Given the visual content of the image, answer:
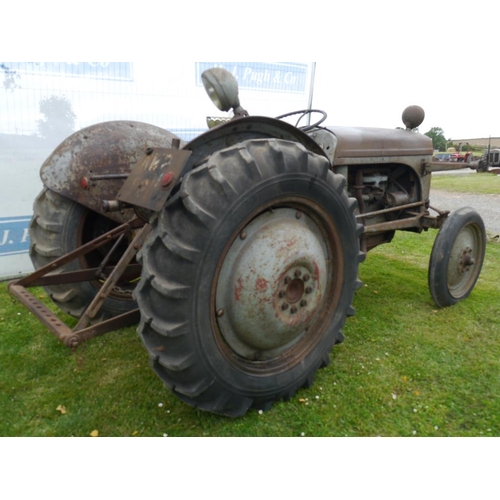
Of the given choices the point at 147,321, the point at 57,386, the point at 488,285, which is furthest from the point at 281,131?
the point at 488,285

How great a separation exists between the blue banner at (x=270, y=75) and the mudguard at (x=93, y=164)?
10.2 ft

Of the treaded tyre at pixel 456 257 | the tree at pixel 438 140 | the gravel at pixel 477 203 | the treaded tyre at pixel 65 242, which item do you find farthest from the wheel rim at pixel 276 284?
the tree at pixel 438 140

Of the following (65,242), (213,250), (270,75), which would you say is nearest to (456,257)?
(213,250)

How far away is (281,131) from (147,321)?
1.23 m

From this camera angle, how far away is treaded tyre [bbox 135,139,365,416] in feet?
5.77

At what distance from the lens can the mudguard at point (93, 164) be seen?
2.63 meters

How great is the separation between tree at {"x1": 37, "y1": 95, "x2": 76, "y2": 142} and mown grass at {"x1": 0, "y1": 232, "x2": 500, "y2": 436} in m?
2.10

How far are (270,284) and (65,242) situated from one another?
1441mm

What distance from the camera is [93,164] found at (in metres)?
2.67

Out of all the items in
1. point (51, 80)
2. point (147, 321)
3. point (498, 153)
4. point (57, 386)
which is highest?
point (51, 80)

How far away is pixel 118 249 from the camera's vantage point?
3.08m

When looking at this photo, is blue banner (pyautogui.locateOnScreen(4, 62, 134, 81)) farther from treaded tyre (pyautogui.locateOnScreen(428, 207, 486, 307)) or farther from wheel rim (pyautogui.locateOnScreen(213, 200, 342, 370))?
treaded tyre (pyautogui.locateOnScreen(428, 207, 486, 307))

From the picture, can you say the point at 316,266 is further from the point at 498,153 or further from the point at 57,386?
the point at 498,153

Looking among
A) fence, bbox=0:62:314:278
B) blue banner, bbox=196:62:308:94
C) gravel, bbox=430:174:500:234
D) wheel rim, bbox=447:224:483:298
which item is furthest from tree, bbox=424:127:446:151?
wheel rim, bbox=447:224:483:298
